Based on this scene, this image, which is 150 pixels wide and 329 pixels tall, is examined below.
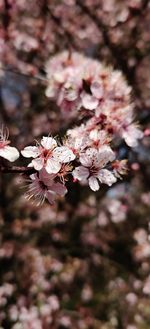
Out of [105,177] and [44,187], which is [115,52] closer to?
[105,177]

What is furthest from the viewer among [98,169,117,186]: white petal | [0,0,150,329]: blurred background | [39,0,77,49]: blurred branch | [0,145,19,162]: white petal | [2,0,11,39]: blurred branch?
[0,0,150,329]: blurred background

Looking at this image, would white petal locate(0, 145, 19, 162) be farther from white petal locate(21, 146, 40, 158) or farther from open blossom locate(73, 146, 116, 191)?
open blossom locate(73, 146, 116, 191)

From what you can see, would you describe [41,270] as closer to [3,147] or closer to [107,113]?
[107,113]

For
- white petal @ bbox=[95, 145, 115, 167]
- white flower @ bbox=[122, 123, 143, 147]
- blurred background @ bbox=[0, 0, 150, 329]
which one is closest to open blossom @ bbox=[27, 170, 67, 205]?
white petal @ bbox=[95, 145, 115, 167]

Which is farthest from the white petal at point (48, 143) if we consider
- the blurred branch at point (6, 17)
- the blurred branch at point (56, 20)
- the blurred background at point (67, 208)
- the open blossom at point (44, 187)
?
the blurred branch at point (56, 20)

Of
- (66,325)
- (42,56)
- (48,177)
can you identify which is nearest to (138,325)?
(66,325)

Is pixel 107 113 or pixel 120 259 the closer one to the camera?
pixel 107 113

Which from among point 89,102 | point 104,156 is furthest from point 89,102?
point 104,156
